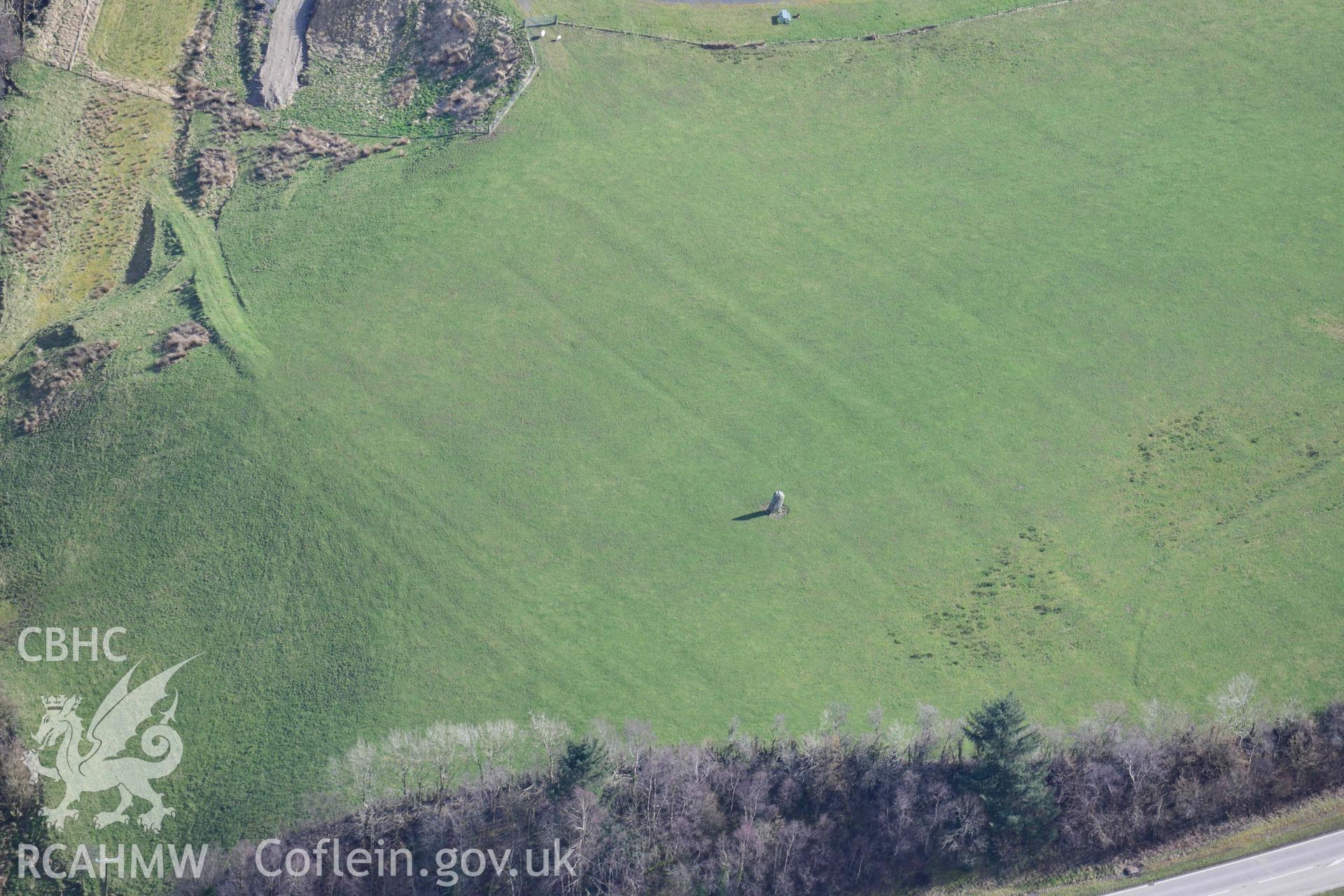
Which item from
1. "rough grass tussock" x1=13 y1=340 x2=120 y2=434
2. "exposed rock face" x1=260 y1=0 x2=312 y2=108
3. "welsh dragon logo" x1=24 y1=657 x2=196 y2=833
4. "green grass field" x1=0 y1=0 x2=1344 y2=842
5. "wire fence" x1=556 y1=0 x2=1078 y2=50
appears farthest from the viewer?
"wire fence" x1=556 y1=0 x2=1078 y2=50

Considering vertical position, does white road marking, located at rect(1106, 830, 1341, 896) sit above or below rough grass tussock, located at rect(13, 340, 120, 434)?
below

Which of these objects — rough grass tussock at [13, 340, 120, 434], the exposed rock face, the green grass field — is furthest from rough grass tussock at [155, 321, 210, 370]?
the exposed rock face

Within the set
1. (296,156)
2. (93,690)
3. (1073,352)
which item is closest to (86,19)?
(296,156)

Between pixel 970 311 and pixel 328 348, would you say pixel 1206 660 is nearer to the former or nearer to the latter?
pixel 970 311

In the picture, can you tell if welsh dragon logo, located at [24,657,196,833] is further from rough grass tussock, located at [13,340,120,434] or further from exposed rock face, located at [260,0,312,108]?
exposed rock face, located at [260,0,312,108]

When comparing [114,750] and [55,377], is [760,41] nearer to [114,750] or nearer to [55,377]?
[55,377]

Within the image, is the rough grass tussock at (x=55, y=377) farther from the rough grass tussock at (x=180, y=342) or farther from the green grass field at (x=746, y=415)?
the rough grass tussock at (x=180, y=342)
